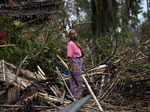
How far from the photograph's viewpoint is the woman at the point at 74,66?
10.1 ft

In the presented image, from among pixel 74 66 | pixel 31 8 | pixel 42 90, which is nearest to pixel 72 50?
pixel 74 66

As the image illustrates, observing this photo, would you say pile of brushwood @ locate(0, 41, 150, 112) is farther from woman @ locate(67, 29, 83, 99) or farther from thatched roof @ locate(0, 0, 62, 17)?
thatched roof @ locate(0, 0, 62, 17)

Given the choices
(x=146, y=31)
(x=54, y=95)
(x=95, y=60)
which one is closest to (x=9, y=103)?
(x=54, y=95)

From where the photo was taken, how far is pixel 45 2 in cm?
586

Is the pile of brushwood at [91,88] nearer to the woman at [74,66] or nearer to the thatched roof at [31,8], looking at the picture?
the woman at [74,66]

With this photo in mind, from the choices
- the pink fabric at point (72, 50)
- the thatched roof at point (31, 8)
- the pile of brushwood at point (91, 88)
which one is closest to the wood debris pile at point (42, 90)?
the pile of brushwood at point (91, 88)

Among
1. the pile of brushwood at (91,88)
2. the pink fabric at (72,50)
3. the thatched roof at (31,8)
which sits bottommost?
the pile of brushwood at (91,88)

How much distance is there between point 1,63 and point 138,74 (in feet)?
6.44

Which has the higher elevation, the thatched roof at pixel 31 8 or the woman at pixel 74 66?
the thatched roof at pixel 31 8

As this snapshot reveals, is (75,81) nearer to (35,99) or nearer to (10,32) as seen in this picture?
(35,99)

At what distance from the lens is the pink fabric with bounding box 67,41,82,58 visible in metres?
3.13

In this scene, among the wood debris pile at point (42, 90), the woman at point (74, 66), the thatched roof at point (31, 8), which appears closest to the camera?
the wood debris pile at point (42, 90)

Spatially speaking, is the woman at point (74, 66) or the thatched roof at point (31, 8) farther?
the thatched roof at point (31, 8)

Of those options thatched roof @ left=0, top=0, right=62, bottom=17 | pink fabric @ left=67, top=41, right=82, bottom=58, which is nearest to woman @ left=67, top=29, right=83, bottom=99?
pink fabric @ left=67, top=41, right=82, bottom=58
